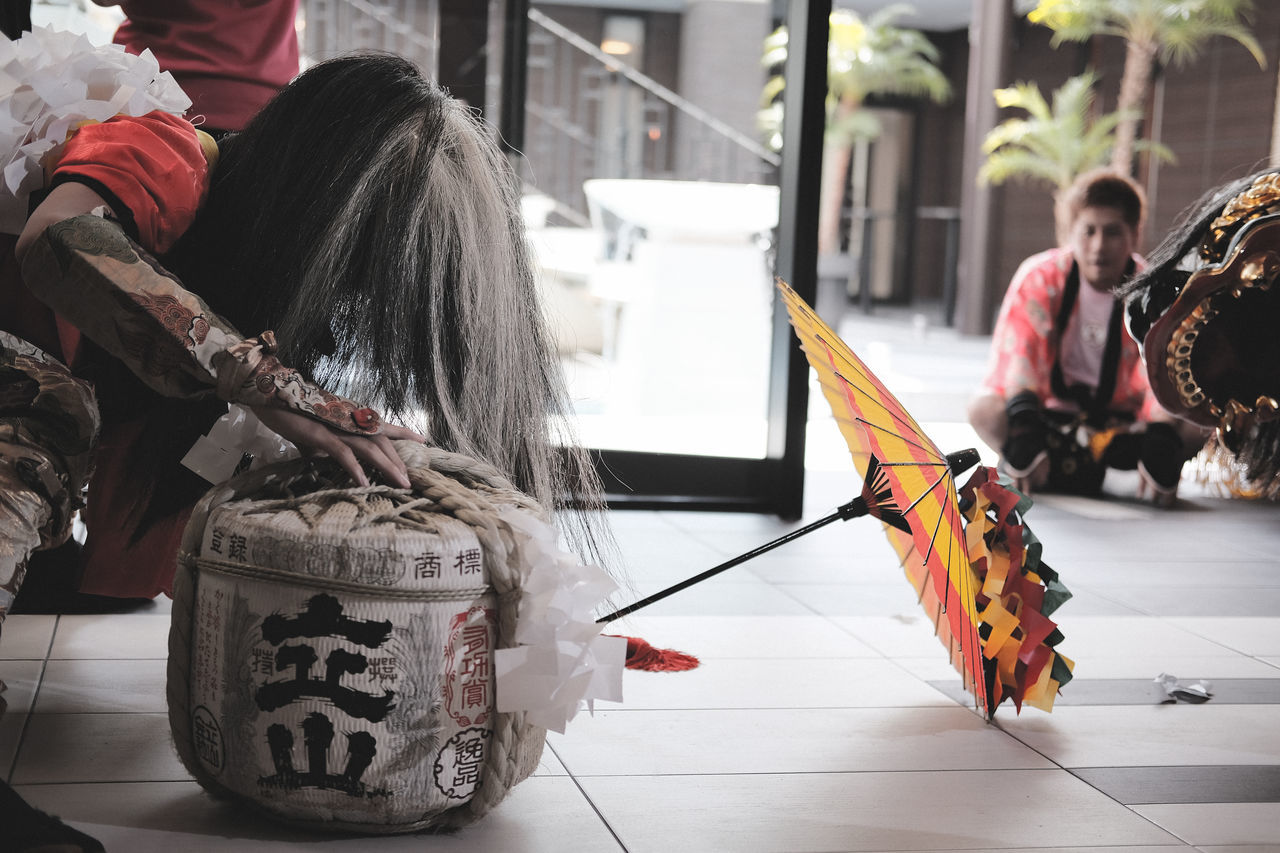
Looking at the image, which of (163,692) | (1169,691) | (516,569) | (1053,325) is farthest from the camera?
(1053,325)

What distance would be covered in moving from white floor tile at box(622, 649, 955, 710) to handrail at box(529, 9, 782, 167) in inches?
78.9

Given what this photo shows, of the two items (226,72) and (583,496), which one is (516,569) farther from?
(226,72)

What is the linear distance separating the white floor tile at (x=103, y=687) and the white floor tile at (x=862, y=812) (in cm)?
70

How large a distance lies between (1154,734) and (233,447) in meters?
1.40

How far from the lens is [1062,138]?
1034 centimetres

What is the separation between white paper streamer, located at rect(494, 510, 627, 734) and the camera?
1333mm

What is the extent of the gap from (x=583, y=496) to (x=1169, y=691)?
42.7 inches

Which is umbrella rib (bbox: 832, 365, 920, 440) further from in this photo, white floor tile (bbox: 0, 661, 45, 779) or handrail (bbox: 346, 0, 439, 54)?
handrail (bbox: 346, 0, 439, 54)

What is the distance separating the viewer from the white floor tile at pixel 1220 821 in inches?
62.0

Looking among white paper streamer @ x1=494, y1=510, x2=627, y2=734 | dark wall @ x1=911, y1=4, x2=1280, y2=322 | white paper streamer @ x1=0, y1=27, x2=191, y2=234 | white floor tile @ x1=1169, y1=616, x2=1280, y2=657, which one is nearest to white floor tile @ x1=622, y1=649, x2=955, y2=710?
white paper streamer @ x1=494, y1=510, x2=627, y2=734

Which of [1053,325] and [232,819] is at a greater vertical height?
Answer: [1053,325]

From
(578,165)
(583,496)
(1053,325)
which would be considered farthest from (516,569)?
(1053,325)

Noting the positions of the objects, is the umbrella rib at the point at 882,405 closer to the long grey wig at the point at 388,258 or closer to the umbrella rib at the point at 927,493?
the umbrella rib at the point at 927,493

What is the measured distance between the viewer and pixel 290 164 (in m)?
1.62
